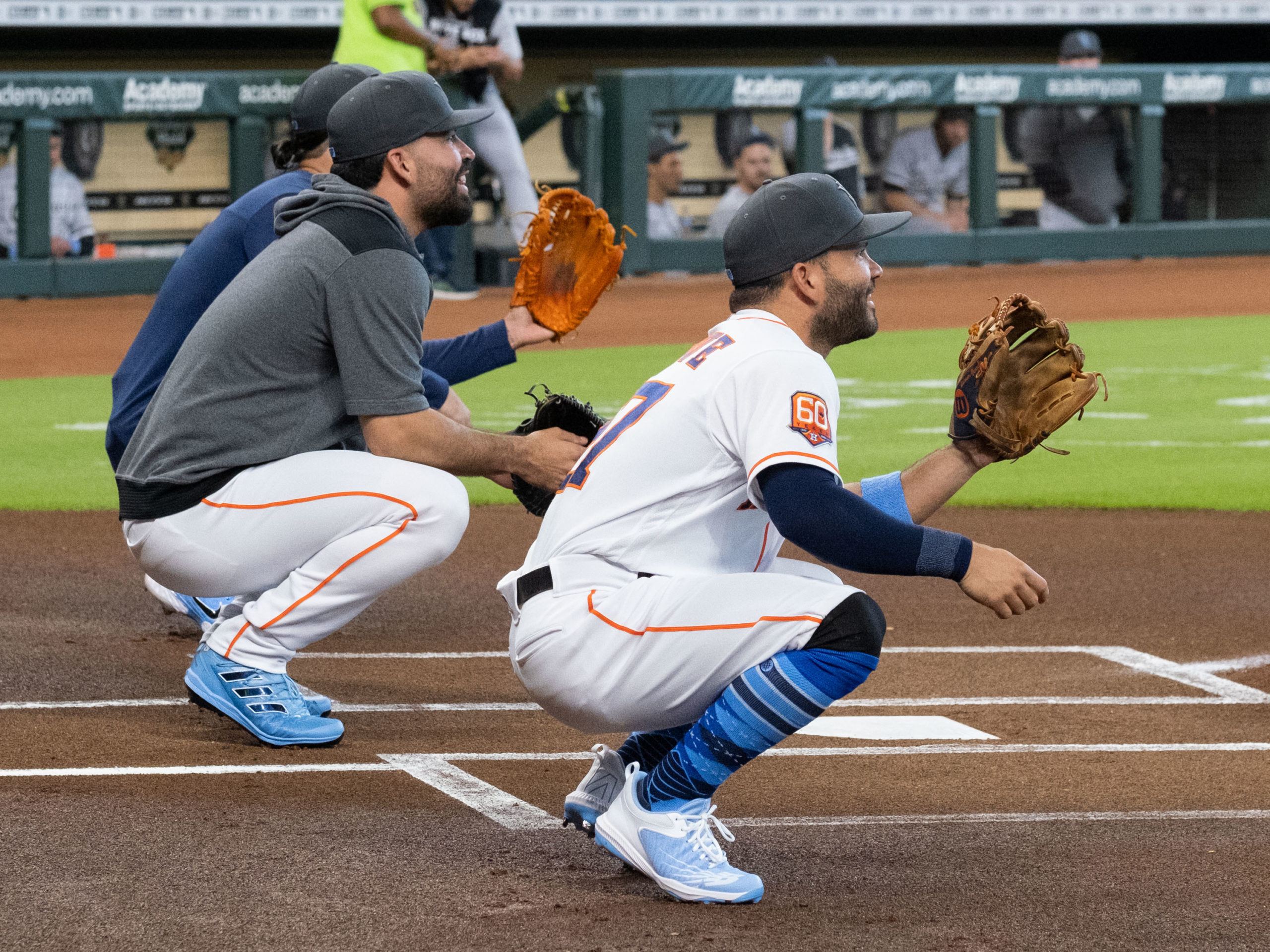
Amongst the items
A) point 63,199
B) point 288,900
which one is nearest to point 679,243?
point 63,199

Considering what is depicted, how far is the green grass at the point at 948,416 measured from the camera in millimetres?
7812

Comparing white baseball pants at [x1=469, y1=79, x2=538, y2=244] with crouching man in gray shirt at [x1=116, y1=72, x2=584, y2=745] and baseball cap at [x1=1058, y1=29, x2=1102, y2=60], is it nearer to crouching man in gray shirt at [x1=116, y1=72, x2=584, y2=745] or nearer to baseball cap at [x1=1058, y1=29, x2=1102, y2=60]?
baseball cap at [x1=1058, y1=29, x2=1102, y2=60]

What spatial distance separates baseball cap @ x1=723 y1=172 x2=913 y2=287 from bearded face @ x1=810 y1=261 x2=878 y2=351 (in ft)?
0.20

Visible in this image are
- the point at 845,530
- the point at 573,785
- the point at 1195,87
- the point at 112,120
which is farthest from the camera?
the point at 1195,87

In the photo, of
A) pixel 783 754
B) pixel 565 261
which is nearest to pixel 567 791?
pixel 783 754

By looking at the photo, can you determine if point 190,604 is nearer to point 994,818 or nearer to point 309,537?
point 309,537

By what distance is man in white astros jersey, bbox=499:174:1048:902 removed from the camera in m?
3.06

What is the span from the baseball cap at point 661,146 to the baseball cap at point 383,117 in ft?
38.6

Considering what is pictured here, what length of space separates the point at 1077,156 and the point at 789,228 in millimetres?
14873

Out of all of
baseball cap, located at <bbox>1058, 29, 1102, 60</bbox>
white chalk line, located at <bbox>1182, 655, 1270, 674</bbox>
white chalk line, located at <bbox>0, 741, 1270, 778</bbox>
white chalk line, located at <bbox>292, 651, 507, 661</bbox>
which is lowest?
white chalk line, located at <bbox>292, 651, 507, 661</bbox>

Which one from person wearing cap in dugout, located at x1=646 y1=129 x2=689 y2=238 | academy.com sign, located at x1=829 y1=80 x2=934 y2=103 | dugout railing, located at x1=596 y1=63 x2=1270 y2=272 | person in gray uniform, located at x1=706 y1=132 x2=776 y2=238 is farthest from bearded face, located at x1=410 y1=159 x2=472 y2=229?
academy.com sign, located at x1=829 y1=80 x2=934 y2=103

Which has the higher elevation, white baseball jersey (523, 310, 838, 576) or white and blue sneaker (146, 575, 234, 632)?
white baseball jersey (523, 310, 838, 576)

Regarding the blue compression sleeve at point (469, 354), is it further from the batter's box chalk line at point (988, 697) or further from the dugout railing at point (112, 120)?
the dugout railing at point (112, 120)

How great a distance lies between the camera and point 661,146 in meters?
15.9
